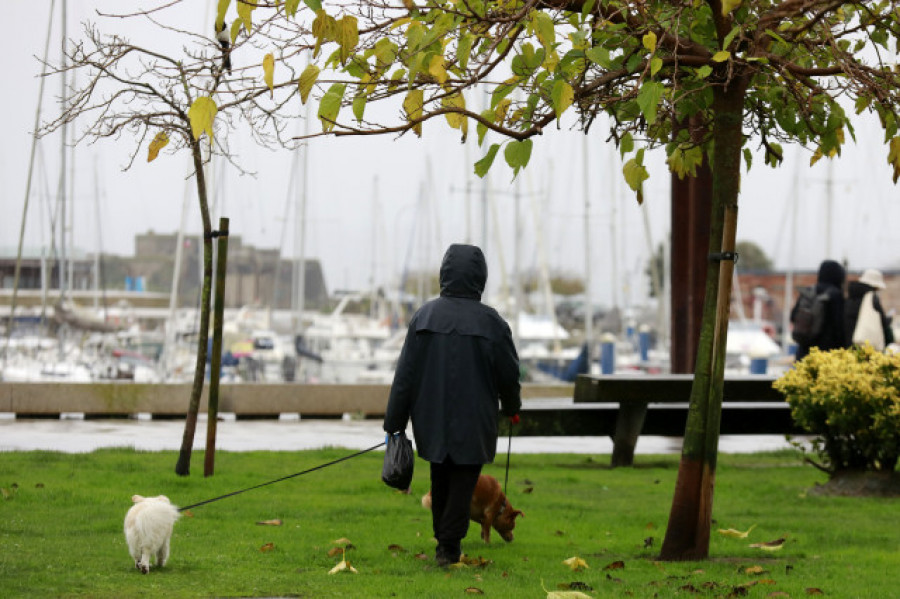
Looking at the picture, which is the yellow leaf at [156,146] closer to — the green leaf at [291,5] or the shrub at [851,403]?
the green leaf at [291,5]

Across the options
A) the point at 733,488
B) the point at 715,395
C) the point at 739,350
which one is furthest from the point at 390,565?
the point at 739,350

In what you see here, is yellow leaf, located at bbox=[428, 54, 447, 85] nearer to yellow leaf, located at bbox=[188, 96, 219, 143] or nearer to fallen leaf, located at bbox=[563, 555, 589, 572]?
yellow leaf, located at bbox=[188, 96, 219, 143]

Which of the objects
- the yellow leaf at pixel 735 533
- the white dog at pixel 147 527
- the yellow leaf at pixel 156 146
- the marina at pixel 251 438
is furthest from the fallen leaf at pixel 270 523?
the marina at pixel 251 438

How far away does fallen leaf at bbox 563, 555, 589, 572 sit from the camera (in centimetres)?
752

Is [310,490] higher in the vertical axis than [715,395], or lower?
lower

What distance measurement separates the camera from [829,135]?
27.0 feet

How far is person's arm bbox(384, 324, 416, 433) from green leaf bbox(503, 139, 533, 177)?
1265mm

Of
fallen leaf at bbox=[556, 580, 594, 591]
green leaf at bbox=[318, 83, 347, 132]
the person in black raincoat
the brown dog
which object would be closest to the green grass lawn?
fallen leaf at bbox=[556, 580, 594, 591]

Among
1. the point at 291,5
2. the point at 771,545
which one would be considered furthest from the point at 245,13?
the point at 771,545

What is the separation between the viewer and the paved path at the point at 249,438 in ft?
52.5

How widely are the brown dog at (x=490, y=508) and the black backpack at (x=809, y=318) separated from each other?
8182mm

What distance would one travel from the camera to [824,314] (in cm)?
1570

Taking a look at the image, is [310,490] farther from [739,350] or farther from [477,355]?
[739,350]

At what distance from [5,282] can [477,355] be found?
26605mm
